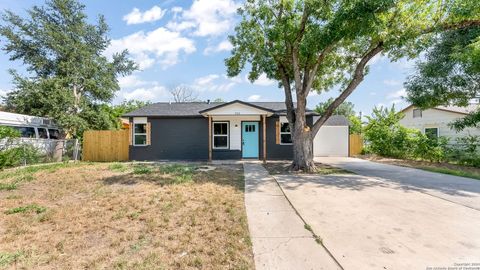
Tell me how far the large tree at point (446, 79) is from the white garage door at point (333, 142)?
5.44 m

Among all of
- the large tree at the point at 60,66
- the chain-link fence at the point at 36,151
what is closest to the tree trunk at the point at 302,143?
the chain-link fence at the point at 36,151

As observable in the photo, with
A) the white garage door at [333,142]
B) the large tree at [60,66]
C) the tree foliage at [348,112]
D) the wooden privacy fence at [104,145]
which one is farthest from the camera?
the tree foliage at [348,112]

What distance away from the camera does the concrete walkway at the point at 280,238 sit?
3.04 m

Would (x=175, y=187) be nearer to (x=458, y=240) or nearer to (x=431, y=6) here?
(x=458, y=240)

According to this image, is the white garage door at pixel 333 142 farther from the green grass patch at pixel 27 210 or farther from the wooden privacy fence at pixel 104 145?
the green grass patch at pixel 27 210

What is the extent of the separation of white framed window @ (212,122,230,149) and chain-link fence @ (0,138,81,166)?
27.2 ft

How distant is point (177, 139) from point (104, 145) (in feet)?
14.8

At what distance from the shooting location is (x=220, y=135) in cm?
1479

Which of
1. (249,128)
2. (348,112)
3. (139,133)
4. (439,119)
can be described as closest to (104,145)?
(139,133)

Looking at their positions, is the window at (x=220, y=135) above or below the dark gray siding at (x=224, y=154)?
above

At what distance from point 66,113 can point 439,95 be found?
21919 mm

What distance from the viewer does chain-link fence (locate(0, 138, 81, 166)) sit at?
438 inches

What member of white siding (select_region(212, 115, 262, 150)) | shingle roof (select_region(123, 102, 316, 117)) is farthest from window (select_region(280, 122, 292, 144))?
white siding (select_region(212, 115, 262, 150))

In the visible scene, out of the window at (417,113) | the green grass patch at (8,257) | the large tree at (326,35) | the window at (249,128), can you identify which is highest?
the large tree at (326,35)
